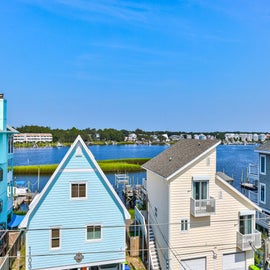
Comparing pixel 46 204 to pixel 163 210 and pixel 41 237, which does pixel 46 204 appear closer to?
pixel 41 237

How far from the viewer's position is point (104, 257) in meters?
15.8

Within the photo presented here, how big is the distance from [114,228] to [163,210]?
401cm

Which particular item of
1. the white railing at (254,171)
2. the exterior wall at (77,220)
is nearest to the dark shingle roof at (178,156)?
the exterior wall at (77,220)

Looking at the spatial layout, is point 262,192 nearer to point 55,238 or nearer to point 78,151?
point 78,151

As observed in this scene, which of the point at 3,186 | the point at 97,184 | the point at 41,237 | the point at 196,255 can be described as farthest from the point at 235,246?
the point at 3,186

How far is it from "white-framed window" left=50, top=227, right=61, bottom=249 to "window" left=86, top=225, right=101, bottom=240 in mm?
1536

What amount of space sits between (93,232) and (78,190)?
8.21 ft

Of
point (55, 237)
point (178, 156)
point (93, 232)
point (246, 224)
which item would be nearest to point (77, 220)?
point (93, 232)

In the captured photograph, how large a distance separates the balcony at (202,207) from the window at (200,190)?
0.51 metres

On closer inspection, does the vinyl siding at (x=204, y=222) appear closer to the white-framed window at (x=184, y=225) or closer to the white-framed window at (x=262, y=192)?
the white-framed window at (x=184, y=225)

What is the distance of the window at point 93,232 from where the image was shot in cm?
1566

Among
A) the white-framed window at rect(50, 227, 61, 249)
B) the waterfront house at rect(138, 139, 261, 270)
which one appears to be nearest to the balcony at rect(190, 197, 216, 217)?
the waterfront house at rect(138, 139, 261, 270)

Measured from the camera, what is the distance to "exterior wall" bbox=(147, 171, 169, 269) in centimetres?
1801

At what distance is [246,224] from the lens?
18.5 meters
